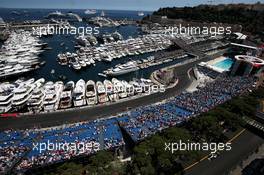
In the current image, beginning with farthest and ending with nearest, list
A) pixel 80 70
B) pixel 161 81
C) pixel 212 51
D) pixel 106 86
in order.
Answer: pixel 212 51 → pixel 80 70 → pixel 161 81 → pixel 106 86

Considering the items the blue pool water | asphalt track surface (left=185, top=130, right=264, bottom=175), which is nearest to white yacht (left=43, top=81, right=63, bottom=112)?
asphalt track surface (left=185, top=130, right=264, bottom=175)

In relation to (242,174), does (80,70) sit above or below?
above

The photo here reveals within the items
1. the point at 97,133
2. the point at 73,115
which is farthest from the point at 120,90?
the point at 97,133

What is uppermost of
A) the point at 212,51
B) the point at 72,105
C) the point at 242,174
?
the point at 212,51

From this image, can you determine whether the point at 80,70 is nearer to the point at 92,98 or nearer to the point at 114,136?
the point at 92,98

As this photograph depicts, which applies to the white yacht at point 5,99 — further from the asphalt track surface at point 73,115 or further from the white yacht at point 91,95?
the white yacht at point 91,95

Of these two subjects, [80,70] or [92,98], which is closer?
[92,98]

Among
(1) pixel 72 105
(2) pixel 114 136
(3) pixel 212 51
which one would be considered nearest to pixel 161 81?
(1) pixel 72 105

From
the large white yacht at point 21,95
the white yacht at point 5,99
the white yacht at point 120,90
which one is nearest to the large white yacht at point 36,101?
the large white yacht at point 21,95

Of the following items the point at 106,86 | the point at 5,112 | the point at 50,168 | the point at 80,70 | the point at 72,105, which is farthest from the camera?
A: the point at 80,70
